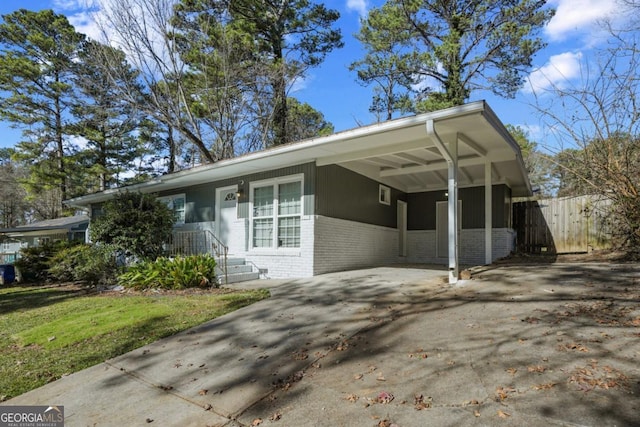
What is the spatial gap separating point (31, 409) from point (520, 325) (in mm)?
4882

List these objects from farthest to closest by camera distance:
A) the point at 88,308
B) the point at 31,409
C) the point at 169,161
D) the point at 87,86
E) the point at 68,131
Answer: the point at 169,161 < the point at 68,131 < the point at 87,86 < the point at 88,308 < the point at 31,409

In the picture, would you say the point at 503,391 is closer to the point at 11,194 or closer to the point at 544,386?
the point at 544,386

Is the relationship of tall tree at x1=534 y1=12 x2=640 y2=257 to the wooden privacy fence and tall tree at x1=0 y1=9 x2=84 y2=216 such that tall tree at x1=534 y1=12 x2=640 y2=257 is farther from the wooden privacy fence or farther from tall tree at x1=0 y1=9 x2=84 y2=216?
tall tree at x1=0 y1=9 x2=84 y2=216

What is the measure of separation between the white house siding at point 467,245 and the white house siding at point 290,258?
16.8 feet

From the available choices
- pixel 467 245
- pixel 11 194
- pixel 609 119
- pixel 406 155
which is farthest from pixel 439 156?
pixel 11 194

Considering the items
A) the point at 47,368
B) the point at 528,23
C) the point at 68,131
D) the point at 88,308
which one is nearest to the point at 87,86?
the point at 68,131

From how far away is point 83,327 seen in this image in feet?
17.7

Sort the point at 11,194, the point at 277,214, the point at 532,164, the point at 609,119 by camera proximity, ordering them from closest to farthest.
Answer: the point at 609,119 < the point at 277,214 < the point at 532,164 < the point at 11,194

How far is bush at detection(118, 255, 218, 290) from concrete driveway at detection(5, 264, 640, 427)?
280 centimetres

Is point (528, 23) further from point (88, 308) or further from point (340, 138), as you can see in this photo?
point (88, 308)

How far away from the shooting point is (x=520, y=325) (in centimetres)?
380

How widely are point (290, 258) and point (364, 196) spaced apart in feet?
9.76

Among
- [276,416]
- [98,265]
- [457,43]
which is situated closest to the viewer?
[276,416]

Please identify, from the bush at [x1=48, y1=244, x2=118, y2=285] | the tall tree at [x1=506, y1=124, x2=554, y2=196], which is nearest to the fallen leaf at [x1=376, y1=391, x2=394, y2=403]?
the bush at [x1=48, y1=244, x2=118, y2=285]
